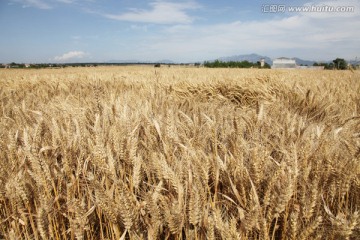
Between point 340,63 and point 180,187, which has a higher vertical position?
point 340,63

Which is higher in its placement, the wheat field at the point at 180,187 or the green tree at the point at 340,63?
the green tree at the point at 340,63

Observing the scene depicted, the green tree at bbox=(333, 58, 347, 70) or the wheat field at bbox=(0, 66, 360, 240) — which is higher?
the green tree at bbox=(333, 58, 347, 70)

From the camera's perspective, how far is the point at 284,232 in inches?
31.2

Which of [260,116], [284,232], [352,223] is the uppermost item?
[260,116]

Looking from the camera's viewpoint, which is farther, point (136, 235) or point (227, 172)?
point (227, 172)

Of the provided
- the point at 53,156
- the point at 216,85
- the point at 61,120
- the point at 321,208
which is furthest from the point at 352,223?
the point at 216,85

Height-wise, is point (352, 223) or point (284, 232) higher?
point (352, 223)

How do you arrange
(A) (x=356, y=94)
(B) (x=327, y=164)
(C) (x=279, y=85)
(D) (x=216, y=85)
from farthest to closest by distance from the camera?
(D) (x=216, y=85) < (C) (x=279, y=85) < (A) (x=356, y=94) < (B) (x=327, y=164)

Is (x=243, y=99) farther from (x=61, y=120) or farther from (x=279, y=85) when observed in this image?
(x=61, y=120)

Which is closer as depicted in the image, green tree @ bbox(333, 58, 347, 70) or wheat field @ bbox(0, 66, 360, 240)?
wheat field @ bbox(0, 66, 360, 240)

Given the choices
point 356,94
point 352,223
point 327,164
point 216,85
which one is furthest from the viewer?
point 216,85

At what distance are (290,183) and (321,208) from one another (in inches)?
13.5

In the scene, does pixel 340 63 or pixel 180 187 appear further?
pixel 340 63

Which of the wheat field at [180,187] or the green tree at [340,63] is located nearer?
the wheat field at [180,187]
